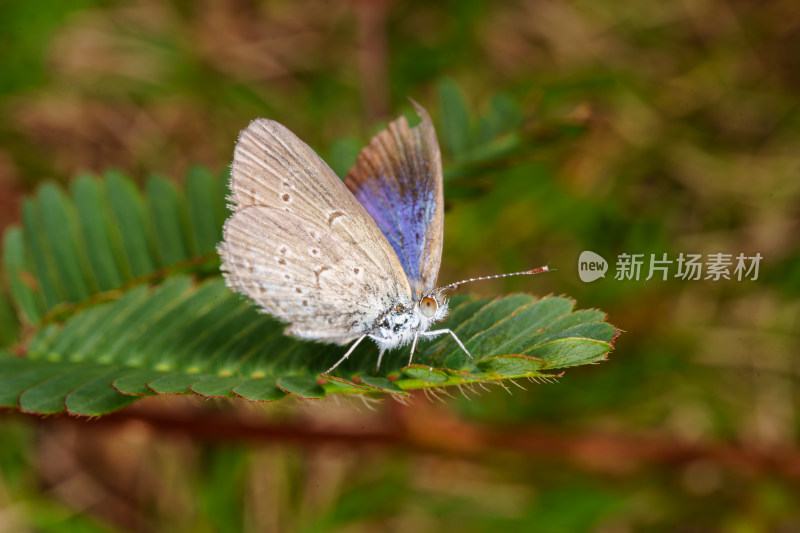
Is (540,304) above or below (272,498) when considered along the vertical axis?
above

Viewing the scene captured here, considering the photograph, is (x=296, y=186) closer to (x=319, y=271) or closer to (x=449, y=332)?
(x=319, y=271)

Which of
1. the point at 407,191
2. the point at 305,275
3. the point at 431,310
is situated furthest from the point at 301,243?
the point at 431,310

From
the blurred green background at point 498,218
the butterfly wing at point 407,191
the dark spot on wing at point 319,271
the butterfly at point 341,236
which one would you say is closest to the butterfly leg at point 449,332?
the butterfly at point 341,236

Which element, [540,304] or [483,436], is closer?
[540,304]

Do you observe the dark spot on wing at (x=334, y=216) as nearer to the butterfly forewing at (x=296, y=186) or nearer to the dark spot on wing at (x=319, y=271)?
the butterfly forewing at (x=296, y=186)

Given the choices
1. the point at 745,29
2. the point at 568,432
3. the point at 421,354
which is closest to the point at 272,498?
the point at 568,432

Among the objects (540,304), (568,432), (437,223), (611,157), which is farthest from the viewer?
(611,157)

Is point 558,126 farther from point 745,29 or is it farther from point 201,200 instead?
point 745,29

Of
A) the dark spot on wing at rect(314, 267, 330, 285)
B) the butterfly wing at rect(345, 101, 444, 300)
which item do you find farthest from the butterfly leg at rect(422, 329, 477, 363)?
the dark spot on wing at rect(314, 267, 330, 285)

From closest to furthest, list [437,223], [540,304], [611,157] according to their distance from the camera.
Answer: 1. [540,304]
2. [437,223]
3. [611,157]
